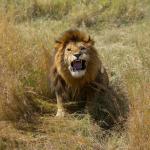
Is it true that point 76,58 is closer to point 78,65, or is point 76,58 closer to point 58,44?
point 78,65

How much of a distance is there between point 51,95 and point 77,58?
66 cm

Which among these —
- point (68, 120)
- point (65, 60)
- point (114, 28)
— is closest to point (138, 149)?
point (68, 120)

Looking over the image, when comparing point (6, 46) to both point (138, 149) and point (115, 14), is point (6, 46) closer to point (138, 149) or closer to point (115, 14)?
point (138, 149)

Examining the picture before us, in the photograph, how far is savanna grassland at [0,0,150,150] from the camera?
461cm

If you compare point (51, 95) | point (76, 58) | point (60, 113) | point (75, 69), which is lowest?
point (60, 113)

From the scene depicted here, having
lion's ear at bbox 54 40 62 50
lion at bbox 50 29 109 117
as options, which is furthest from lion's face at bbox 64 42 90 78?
lion's ear at bbox 54 40 62 50

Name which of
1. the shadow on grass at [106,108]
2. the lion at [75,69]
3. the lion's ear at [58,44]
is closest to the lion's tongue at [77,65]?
the lion at [75,69]

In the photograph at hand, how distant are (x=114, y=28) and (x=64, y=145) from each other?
4.20 m

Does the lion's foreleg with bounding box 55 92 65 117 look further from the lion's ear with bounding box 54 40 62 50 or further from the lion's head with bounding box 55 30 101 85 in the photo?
the lion's ear with bounding box 54 40 62 50

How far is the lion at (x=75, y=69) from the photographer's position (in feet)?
17.7

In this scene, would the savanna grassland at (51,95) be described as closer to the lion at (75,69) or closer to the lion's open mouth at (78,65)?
the lion at (75,69)

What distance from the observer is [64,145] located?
15.4ft

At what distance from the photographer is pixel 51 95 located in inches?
229

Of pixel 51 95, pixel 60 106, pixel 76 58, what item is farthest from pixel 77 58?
pixel 51 95
